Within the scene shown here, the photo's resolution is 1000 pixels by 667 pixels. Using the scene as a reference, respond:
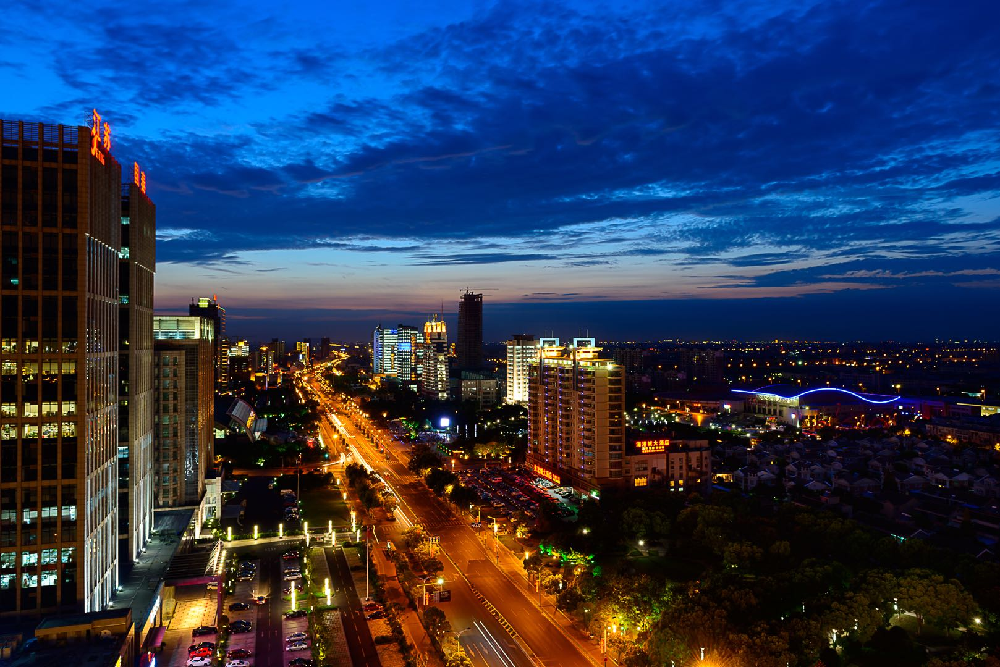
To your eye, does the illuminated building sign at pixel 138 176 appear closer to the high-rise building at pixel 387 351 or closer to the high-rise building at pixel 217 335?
the high-rise building at pixel 217 335

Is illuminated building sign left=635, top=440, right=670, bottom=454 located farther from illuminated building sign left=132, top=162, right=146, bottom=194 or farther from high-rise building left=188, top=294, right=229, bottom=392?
high-rise building left=188, top=294, right=229, bottom=392

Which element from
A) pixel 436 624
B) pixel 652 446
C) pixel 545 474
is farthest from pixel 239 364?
pixel 436 624

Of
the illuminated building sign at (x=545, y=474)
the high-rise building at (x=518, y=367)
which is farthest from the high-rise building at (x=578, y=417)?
the high-rise building at (x=518, y=367)

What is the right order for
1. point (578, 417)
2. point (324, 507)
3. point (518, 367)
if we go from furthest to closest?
1. point (518, 367)
2. point (578, 417)
3. point (324, 507)

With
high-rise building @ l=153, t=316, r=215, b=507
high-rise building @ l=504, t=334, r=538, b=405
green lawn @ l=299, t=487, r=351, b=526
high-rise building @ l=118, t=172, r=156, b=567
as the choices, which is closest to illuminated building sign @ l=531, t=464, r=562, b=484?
green lawn @ l=299, t=487, r=351, b=526

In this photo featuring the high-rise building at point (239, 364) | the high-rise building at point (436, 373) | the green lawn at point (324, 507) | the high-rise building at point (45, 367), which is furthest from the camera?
the high-rise building at point (239, 364)

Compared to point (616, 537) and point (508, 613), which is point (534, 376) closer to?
point (616, 537)

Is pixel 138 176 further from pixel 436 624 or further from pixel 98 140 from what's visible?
pixel 436 624
